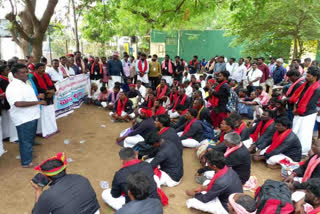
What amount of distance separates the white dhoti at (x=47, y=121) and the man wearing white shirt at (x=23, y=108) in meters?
1.40

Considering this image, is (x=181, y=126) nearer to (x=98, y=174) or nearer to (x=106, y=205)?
(x=98, y=174)

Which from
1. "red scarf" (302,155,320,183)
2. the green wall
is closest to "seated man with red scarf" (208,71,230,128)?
"red scarf" (302,155,320,183)

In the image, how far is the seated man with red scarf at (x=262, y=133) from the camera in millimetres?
5421

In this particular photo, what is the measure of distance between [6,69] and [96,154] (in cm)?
266

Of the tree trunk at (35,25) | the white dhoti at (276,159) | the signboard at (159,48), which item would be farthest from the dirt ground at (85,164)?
the signboard at (159,48)

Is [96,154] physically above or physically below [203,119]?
below

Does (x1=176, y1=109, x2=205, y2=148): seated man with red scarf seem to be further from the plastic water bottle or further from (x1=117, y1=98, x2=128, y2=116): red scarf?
(x1=117, y1=98, x2=128, y2=116): red scarf

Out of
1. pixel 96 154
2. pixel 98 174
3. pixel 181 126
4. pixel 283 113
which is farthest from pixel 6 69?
pixel 283 113

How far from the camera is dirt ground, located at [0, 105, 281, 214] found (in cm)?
398

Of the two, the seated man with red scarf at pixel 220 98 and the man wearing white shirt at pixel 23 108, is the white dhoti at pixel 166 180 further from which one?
the seated man with red scarf at pixel 220 98

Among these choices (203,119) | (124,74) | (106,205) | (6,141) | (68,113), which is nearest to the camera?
(106,205)

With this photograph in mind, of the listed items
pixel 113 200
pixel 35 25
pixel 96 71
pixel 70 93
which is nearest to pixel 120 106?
pixel 70 93

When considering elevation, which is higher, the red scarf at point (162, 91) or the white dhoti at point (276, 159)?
the red scarf at point (162, 91)

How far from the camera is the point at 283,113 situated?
18.4 feet
